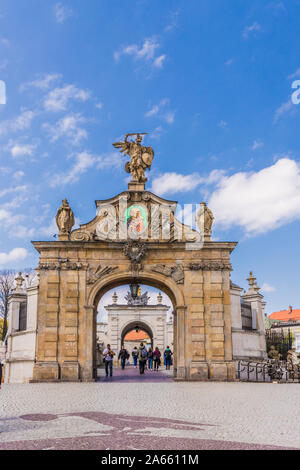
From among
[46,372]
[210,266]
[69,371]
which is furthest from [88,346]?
[210,266]

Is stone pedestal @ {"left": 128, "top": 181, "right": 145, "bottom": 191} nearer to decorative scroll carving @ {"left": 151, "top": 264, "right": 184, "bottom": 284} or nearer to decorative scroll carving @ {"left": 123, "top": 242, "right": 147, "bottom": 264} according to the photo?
decorative scroll carving @ {"left": 123, "top": 242, "right": 147, "bottom": 264}

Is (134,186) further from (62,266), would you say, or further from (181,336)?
(181,336)

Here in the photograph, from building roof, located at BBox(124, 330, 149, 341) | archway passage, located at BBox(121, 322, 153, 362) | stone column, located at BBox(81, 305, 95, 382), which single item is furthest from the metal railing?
building roof, located at BBox(124, 330, 149, 341)

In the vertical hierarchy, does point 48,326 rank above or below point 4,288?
below

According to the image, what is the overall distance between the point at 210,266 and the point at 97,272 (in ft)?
17.1

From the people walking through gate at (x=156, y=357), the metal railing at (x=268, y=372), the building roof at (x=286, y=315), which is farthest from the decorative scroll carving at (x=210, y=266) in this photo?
the building roof at (x=286, y=315)

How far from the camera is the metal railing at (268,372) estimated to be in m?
22.0

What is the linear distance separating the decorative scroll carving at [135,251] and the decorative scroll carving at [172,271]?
83 centimetres

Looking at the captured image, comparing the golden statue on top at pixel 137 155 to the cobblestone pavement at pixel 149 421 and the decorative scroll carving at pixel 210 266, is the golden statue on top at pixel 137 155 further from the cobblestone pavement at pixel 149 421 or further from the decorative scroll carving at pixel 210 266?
the cobblestone pavement at pixel 149 421

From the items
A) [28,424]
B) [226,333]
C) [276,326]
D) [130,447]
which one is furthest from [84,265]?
[276,326]

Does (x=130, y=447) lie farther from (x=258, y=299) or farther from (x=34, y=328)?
(x=258, y=299)

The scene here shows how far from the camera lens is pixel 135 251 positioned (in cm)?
2252

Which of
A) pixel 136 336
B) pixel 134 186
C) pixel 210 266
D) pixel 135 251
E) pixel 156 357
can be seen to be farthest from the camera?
pixel 136 336

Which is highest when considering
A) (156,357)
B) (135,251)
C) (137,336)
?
(135,251)
